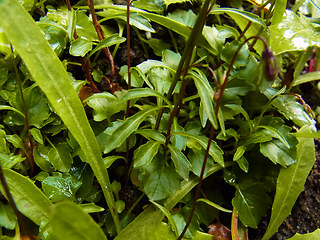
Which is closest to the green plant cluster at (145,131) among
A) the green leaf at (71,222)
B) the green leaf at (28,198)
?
the green leaf at (28,198)

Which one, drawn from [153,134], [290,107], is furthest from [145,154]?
[290,107]

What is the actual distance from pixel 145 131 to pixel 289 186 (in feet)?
1.86

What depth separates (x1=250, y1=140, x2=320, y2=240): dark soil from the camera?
1.18 m

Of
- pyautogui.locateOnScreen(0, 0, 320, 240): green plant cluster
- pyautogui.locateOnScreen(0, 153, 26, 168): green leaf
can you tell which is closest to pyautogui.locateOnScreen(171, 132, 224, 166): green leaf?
pyautogui.locateOnScreen(0, 0, 320, 240): green plant cluster

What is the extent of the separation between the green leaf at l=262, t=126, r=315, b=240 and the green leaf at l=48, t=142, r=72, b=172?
0.72 metres

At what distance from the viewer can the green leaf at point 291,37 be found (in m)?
1.09

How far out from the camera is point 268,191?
3.81ft

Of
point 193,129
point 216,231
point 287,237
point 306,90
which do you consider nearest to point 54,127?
point 193,129

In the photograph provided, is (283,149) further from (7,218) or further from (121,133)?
(7,218)

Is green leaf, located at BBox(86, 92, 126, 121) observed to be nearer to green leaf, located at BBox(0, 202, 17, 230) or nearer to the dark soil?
green leaf, located at BBox(0, 202, 17, 230)

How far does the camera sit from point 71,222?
1.98 ft

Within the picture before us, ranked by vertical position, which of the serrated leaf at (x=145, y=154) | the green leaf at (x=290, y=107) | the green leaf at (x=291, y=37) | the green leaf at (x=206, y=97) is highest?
the green leaf at (x=291, y=37)

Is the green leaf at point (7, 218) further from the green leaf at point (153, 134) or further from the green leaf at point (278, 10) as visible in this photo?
the green leaf at point (278, 10)

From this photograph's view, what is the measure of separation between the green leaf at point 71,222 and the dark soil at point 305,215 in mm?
738
